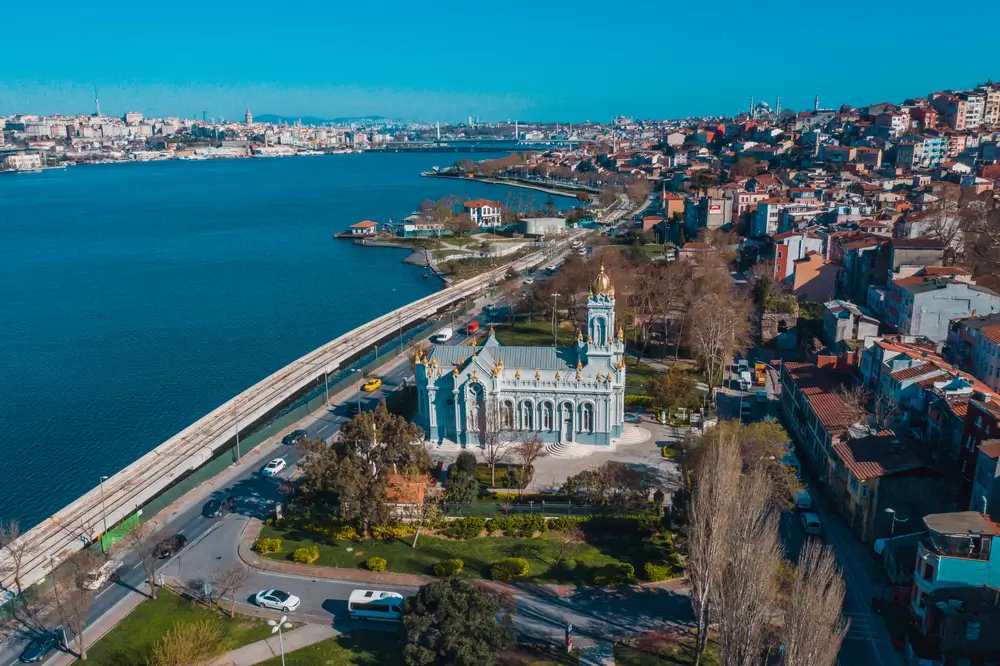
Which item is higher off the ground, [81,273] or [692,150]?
[692,150]

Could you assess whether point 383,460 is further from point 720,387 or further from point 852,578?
point 720,387

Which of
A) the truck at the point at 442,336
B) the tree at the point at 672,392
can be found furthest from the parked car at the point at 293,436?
the tree at the point at 672,392

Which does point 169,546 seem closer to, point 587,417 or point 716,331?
point 587,417

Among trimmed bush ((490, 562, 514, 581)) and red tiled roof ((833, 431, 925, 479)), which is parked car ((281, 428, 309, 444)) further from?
red tiled roof ((833, 431, 925, 479))

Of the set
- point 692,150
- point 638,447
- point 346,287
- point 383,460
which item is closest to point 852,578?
point 638,447

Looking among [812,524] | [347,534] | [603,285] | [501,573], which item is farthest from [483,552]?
[603,285]

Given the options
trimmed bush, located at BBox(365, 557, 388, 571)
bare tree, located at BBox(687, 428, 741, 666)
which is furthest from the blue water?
bare tree, located at BBox(687, 428, 741, 666)
